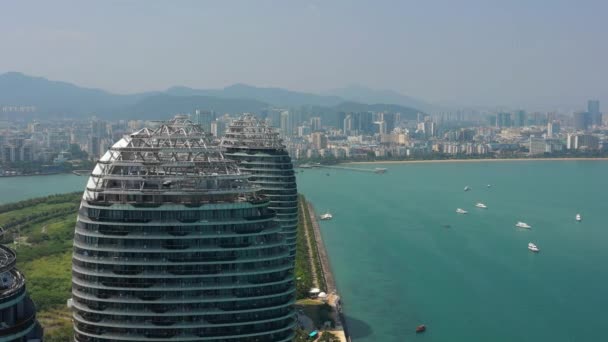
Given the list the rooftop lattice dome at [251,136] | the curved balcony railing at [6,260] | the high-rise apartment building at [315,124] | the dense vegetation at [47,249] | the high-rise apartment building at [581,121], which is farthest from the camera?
the high-rise apartment building at [581,121]

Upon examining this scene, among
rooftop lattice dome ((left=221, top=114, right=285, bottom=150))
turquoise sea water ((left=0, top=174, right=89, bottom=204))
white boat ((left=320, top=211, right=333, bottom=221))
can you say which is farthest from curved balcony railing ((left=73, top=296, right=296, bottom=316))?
turquoise sea water ((left=0, top=174, right=89, bottom=204))

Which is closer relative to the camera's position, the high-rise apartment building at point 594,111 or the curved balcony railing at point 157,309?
the curved balcony railing at point 157,309

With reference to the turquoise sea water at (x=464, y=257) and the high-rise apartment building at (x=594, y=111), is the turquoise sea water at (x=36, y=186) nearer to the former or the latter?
the turquoise sea water at (x=464, y=257)

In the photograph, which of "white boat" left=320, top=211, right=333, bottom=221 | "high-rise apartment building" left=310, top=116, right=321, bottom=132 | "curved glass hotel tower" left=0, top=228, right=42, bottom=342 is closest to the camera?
"curved glass hotel tower" left=0, top=228, right=42, bottom=342

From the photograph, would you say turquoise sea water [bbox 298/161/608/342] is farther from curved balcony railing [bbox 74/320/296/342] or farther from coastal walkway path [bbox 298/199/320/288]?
curved balcony railing [bbox 74/320/296/342]

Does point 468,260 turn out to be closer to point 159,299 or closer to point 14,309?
point 159,299

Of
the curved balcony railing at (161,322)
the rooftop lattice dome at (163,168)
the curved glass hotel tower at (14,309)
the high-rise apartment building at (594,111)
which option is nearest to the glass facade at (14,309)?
the curved glass hotel tower at (14,309)

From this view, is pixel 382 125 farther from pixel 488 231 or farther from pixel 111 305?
pixel 111 305
